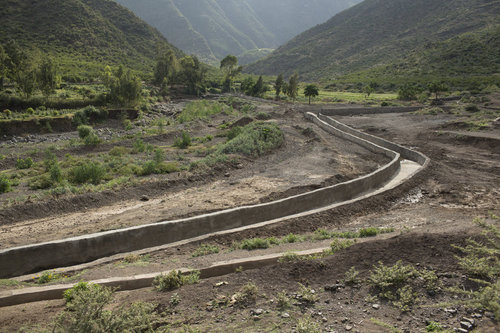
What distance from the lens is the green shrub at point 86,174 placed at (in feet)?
48.1

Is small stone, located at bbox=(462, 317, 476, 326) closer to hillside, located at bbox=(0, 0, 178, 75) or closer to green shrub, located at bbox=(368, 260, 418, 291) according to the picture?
green shrub, located at bbox=(368, 260, 418, 291)

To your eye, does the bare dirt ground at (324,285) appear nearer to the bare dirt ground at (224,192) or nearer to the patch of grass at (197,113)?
the bare dirt ground at (224,192)

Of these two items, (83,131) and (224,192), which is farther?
(83,131)

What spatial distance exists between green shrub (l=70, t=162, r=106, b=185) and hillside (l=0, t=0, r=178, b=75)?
46.2 metres

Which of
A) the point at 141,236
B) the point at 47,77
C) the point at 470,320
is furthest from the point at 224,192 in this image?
the point at 47,77

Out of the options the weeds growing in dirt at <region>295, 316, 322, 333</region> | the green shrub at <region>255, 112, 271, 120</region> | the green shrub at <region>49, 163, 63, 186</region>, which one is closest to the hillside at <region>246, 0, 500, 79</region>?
the green shrub at <region>255, 112, 271, 120</region>

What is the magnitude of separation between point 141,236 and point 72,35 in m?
76.0

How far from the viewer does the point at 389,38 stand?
123m

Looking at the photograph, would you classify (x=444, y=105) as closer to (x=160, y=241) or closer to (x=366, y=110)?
(x=366, y=110)

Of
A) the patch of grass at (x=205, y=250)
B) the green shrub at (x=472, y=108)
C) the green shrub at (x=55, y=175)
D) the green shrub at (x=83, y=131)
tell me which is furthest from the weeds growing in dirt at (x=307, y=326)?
the green shrub at (x=472, y=108)

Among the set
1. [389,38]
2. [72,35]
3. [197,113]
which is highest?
[72,35]

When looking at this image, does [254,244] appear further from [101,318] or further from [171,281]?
[101,318]

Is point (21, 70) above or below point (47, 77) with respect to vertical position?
above

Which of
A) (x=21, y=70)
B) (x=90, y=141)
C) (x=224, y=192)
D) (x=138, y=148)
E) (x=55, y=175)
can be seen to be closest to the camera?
(x=224, y=192)
